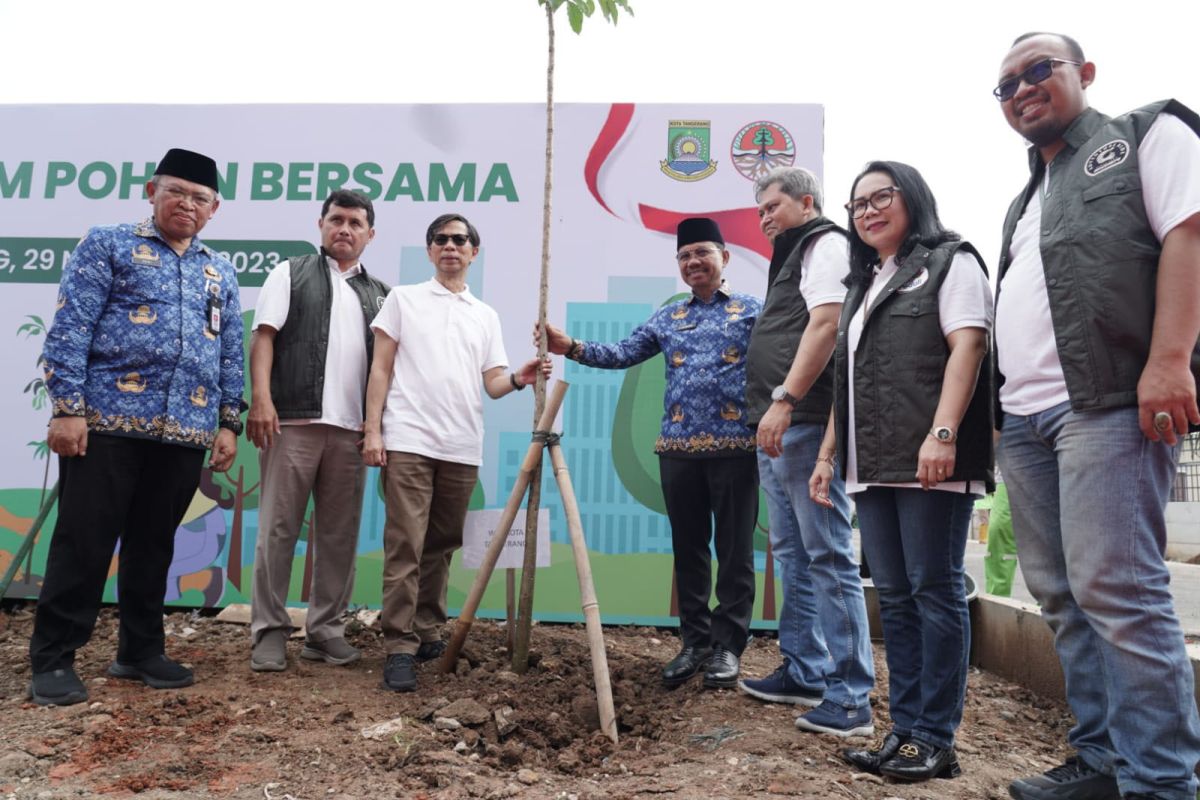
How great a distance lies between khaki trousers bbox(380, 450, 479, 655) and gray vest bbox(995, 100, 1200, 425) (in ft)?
7.79

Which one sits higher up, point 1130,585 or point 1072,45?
point 1072,45

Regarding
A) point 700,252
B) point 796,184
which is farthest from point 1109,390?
point 700,252

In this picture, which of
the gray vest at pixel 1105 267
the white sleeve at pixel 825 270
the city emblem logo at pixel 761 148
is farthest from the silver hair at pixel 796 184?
the city emblem logo at pixel 761 148

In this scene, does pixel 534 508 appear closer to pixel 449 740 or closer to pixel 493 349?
pixel 493 349

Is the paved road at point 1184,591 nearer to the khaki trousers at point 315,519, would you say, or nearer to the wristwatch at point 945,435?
the wristwatch at point 945,435

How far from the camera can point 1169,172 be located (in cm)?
180

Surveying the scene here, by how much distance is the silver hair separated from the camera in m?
3.16

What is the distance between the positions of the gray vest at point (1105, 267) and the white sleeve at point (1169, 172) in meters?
0.02

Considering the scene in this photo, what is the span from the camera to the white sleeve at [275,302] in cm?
348

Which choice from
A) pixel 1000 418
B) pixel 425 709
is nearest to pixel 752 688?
pixel 425 709

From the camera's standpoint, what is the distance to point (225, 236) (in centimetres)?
490

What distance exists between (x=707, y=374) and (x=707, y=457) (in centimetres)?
35

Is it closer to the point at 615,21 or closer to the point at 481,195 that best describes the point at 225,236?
the point at 481,195

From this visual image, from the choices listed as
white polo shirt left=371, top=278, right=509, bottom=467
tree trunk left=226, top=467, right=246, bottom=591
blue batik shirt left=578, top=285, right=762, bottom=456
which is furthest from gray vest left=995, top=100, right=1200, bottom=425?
tree trunk left=226, top=467, right=246, bottom=591
